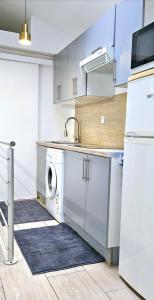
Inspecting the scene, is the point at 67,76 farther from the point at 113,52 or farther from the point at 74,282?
the point at 74,282

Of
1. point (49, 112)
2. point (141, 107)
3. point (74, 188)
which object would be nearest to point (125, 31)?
point (141, 107)

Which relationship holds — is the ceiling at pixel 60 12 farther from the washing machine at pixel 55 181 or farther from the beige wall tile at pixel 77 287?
the beige wall tile at pixel 77 287

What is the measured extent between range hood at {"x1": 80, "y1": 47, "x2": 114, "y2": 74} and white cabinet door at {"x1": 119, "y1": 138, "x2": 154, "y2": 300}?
1.05 metres

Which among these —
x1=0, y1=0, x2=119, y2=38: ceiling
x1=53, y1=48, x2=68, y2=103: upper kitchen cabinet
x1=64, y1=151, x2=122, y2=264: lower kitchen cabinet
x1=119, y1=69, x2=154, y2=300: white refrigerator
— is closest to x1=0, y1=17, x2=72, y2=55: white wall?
x1=0, y1=0, x2=119, y2=38: ceiling

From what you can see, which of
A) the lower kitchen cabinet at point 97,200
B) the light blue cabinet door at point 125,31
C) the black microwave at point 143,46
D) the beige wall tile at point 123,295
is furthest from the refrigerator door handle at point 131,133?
the beige wall tile at point 123,295

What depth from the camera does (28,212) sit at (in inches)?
133

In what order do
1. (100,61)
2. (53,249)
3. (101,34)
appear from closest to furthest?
(53,249), (100,61), (101,34)

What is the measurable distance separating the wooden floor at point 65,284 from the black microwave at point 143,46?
1.56 metres

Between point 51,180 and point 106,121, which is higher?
point 106,121

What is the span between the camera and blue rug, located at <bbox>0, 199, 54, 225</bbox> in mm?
3093

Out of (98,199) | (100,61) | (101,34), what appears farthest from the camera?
(101,34)

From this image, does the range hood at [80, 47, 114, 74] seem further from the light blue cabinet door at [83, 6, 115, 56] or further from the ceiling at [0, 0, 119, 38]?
the ceiling at [0, 0, 119, 38]

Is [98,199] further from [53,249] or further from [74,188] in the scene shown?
[53,249]

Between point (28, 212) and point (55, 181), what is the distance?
690mm
